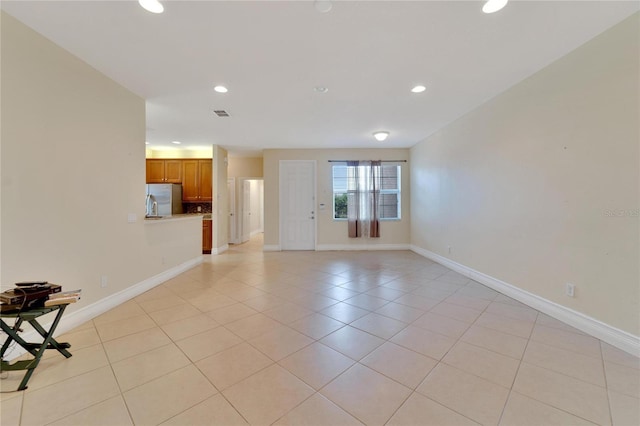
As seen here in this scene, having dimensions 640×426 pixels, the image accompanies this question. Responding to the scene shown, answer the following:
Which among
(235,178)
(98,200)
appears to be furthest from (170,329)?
(235,178)

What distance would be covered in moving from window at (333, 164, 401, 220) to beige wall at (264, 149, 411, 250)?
5.4 inches

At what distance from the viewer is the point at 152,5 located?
6.09 feet

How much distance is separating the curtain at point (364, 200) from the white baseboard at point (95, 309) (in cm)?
417

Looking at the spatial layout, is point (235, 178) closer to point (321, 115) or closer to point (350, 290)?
point (321, 115)

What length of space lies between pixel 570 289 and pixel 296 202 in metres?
5.27

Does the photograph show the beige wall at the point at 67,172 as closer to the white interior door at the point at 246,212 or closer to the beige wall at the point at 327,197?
the beige wall at the point at 327,197

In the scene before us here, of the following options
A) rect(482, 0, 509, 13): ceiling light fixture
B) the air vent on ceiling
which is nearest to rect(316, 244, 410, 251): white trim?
the air vent on ceiling

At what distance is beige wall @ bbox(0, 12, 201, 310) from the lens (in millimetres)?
2016

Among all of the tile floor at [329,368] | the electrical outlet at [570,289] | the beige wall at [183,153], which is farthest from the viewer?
the beige wall at [183,153]

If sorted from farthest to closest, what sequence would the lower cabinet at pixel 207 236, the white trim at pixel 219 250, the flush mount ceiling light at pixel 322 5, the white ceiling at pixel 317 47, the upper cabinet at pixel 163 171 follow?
the upper cabinet at pixel 163 171 → the lower cabinet at pixel 207 236 → the white trim at pixel 219 250 → the white ceiling at pixel 317 47 → the flush mount ceiling light at pixel 322 5

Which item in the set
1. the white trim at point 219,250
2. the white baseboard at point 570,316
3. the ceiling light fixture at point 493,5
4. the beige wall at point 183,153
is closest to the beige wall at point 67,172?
the white trim at point 219,250

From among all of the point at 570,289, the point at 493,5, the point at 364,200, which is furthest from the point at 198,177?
the point at 570,289

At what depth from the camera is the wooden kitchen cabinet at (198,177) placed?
21.5ft

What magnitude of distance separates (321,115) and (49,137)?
3.22 m
